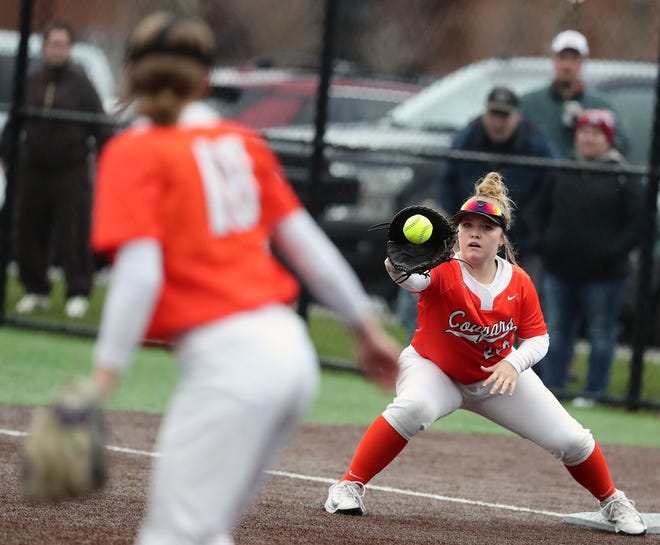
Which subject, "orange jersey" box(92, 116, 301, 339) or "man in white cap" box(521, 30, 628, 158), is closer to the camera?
"orange jersey" box(92, 116, 301, 339)

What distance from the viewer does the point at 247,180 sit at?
12.1ft

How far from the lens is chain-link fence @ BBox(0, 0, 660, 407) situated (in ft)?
34.0

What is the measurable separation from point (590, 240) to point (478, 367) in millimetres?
4101

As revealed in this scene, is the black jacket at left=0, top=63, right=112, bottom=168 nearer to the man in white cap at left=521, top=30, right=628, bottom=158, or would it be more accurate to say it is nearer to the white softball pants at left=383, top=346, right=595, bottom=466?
the man in white cap at left=521, top=30, right=628, bottom=158

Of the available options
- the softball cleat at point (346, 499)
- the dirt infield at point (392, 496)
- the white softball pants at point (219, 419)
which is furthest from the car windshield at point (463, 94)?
the white softball pants at point (219, 419)

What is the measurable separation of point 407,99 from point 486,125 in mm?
3613

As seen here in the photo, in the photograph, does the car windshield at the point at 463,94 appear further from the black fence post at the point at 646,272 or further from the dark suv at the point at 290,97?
the black fence post at the point at 646,272

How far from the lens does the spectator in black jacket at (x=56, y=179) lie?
1118cm

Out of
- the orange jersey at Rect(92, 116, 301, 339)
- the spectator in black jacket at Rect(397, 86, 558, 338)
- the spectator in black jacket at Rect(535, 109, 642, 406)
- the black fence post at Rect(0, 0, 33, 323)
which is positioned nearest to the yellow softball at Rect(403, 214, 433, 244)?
the orange jersey at Rect(92, 116, 301, 339)

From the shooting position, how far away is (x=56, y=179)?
11391mm

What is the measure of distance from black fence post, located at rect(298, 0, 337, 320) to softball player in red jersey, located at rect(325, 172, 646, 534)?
4501 mm

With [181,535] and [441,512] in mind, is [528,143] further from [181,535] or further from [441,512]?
[181,535]

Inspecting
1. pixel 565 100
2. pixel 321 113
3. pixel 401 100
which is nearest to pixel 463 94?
pixel 401 100

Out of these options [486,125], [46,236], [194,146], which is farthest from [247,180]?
[46,236]
